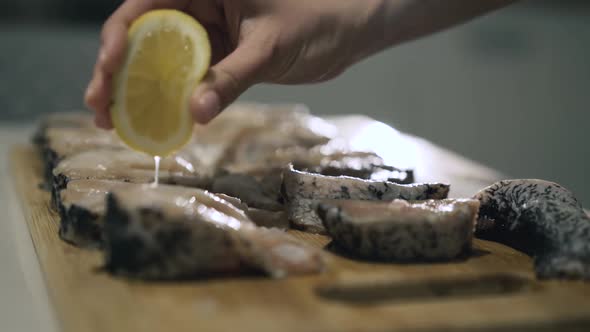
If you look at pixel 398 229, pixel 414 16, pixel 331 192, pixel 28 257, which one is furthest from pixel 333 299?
pixel 414 16

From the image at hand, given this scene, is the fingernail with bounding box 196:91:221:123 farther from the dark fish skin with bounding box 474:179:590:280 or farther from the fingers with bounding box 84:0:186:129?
the dark fish skin with bounding box 474:179:590:280

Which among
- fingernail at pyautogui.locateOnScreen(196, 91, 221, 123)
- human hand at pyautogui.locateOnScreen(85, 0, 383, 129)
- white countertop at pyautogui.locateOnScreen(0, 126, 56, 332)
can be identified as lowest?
white countertop at pyautogui.locateOnScreen(0, 126, 56, 332)

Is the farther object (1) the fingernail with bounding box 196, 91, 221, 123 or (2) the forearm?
(2) the forearm

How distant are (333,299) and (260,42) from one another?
107cm

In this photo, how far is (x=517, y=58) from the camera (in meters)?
8.32

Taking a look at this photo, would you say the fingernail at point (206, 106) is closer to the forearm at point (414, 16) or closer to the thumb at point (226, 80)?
the thumb at point (226, 80)

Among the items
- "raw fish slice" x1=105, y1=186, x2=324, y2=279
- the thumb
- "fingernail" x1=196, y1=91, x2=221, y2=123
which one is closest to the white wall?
the thumb

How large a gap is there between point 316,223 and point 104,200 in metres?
0.82

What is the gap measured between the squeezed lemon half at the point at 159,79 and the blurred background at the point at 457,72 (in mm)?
5301

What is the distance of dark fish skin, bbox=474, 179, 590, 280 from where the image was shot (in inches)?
88.4

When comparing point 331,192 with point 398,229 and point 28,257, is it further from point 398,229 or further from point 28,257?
point 28,257

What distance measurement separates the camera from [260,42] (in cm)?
268

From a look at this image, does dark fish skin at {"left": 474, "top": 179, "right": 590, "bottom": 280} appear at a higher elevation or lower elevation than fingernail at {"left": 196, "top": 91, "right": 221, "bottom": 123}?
lower

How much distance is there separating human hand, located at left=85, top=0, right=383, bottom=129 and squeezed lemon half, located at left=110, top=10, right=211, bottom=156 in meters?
0.05
